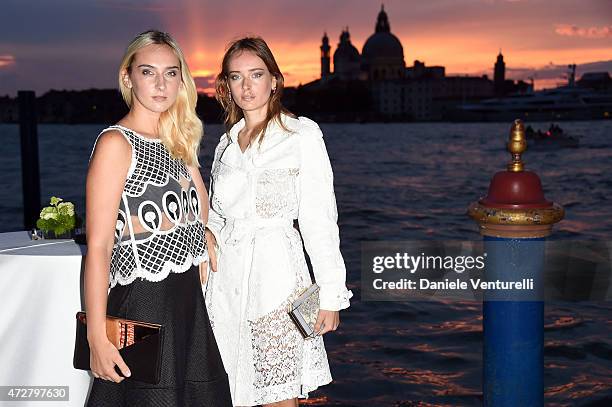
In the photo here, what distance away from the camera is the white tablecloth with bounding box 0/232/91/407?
2.73 m

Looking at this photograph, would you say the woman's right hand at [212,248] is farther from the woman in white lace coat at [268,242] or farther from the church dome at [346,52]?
the church dome at [346,52]

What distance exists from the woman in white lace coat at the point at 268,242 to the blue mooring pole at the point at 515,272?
2.21 ft

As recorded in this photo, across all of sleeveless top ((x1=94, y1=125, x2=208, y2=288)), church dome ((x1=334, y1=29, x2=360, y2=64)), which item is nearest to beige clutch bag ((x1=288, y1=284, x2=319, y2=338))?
sleeveless top ((x1=94, y1=125, x2=208, y2=288))

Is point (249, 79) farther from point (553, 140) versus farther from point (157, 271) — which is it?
point (553, 140)

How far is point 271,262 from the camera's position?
2412mm

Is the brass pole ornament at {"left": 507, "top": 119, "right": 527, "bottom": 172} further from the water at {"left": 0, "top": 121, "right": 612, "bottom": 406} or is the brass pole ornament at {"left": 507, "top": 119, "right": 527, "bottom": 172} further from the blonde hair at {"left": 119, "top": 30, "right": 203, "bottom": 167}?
the water at {"left": 0, "top": 121, "right": 612, "bottom": 406}

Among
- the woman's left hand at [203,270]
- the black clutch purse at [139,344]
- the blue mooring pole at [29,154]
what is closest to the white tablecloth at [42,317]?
the woman's left hand at [203,270]

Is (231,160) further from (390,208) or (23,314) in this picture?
(390,208)

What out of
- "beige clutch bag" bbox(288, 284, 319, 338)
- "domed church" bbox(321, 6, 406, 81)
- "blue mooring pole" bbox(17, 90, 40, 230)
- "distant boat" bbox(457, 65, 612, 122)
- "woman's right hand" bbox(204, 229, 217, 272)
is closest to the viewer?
"beige clutch bag" bbox(288, 284, 319, 338)

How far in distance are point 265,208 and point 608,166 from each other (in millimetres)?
33692

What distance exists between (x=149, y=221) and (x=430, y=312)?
513cm

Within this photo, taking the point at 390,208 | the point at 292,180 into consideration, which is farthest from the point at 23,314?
the point at 390,208

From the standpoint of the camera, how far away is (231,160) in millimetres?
2494

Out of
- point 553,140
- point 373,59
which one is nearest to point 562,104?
point 373,59
